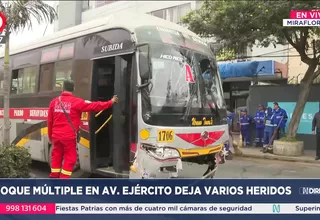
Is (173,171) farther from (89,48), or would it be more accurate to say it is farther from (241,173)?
(241,173)

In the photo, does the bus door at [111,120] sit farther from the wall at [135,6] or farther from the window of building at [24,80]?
the wall at [135,6]

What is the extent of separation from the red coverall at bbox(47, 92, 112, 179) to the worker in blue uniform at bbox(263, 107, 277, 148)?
940 centimetres

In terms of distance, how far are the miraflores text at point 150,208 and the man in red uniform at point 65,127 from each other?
9.01 ft

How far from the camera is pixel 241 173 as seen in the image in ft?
31.5

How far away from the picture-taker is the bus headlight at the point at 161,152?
18.5 ft

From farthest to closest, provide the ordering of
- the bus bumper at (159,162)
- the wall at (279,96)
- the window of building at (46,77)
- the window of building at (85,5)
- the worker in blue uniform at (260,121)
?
1. the window of building at (85,5)
2. the worker in blue uniform at (260,121)
3. the wall at (279,96)
4. the window of building at (46,77)
5. the bus bumper at (159,162)

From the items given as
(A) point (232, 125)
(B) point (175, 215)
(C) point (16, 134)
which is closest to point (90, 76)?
(C) point (16, 134)

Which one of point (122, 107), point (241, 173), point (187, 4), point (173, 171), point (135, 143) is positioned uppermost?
point (187, 4)

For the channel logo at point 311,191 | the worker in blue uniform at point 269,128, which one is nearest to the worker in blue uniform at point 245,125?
the worker in blue uniform at point 269,128

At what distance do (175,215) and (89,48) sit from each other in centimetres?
455

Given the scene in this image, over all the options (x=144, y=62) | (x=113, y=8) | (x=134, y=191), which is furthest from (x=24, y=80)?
(x=113, y=8)

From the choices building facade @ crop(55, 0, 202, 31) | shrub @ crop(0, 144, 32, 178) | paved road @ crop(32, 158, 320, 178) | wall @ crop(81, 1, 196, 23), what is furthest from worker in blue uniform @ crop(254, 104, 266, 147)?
wall @ crop(81, 1, 196, 23)

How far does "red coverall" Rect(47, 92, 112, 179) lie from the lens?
5.90 meters

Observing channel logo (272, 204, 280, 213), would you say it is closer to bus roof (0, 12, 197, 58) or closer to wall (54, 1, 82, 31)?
bus roof (0, 12, 197, 58)
